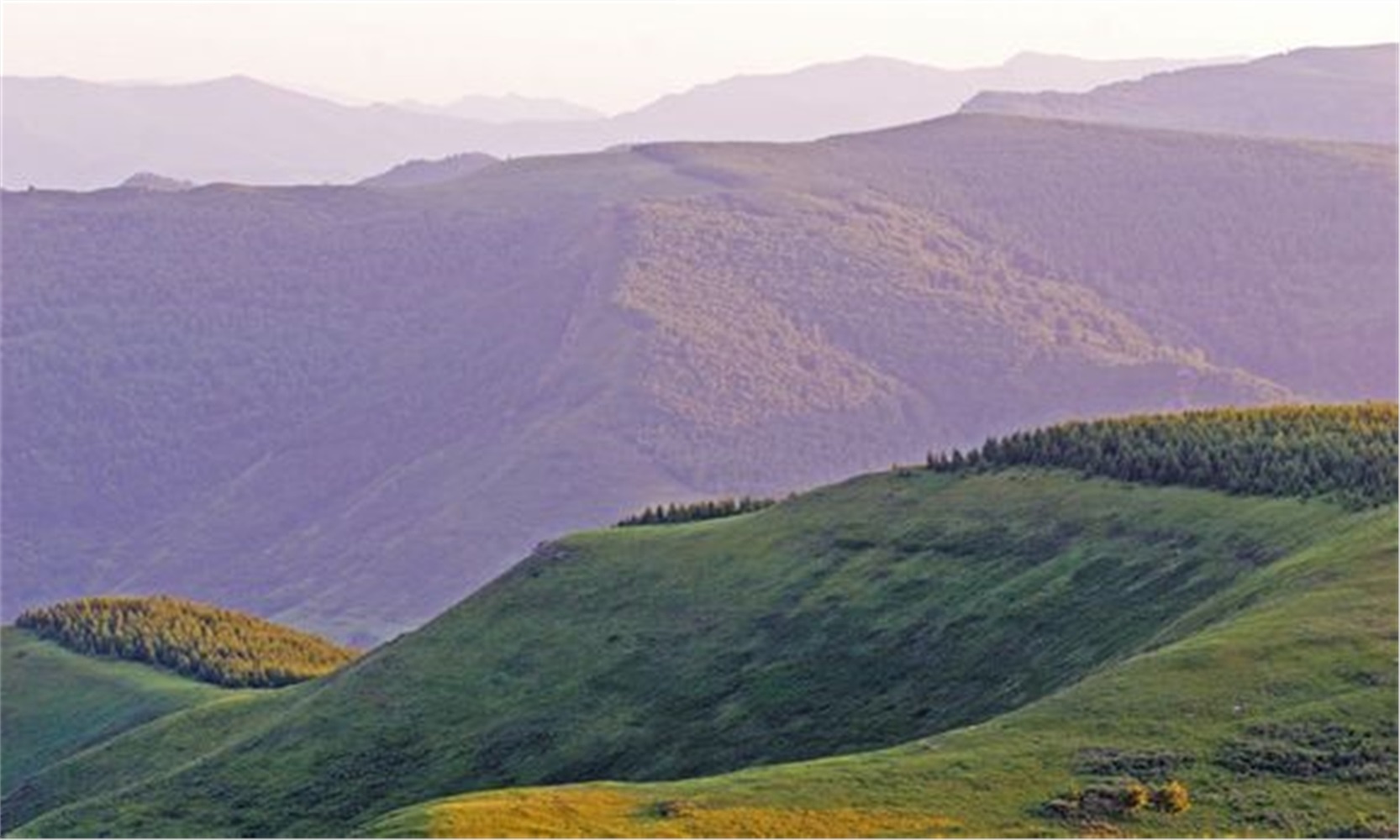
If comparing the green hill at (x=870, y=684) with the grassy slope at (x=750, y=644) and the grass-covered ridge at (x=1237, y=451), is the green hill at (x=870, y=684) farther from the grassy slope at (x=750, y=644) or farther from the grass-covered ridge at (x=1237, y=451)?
the grass-covered ridge at (x=1237, y=451)

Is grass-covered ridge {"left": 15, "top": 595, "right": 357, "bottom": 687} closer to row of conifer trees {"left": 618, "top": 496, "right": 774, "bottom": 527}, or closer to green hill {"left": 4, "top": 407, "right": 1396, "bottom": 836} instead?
green hill {"left": 4, "top": 407, "right": 1396, "bottom": 836}

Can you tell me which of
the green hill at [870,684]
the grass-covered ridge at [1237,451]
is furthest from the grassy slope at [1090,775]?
the grass-covered ridge at [1237,451]

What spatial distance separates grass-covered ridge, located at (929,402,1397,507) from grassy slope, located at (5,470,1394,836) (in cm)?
165

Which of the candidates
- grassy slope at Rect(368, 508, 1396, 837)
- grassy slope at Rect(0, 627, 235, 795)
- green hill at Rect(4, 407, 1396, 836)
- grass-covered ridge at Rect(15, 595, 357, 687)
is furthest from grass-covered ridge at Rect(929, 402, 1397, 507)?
grass-covered ridge at Rect(15, 595, 357, 687)

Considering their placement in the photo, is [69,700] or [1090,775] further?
[69,700]

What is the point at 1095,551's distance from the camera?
3930 inches

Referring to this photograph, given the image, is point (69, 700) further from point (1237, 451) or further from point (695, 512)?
point (1237, 451)

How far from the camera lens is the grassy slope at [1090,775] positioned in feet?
206

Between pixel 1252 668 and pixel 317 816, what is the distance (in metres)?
44.6

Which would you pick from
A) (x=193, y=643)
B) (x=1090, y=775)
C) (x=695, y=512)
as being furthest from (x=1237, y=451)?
(x=193, y=643)

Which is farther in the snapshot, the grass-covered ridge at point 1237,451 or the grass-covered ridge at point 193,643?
the grass-covered ridge at point 193,643

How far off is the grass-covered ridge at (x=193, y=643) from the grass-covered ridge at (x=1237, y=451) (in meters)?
62.9

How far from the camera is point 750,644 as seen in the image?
105m

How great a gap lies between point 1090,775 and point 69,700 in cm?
11916
